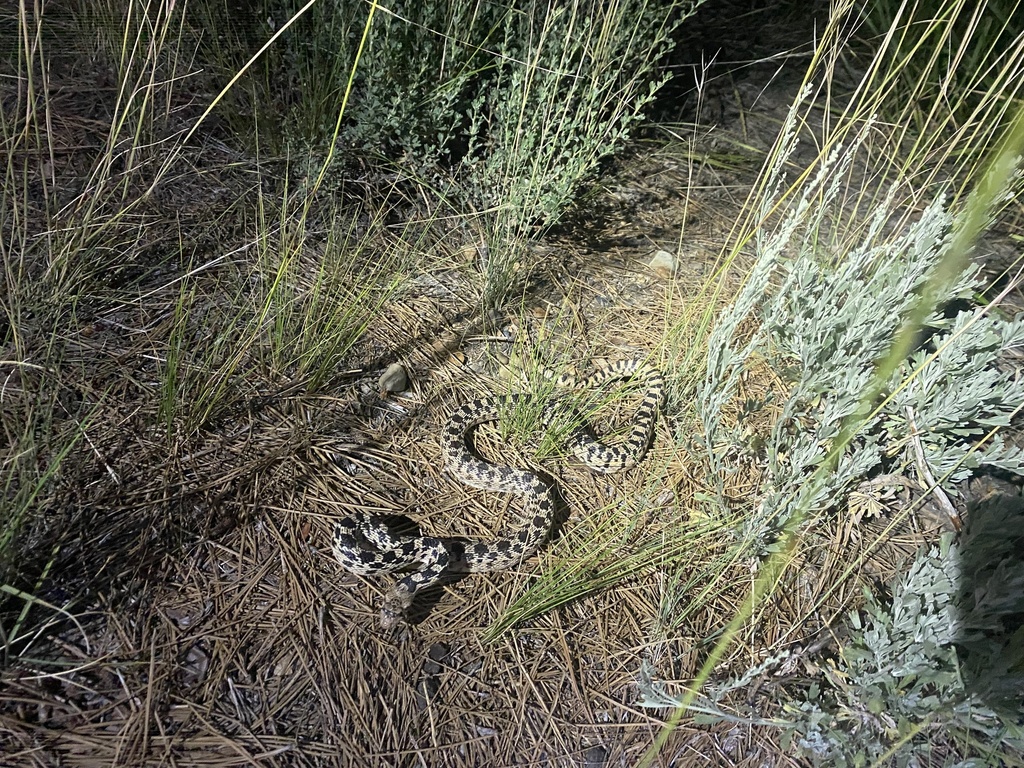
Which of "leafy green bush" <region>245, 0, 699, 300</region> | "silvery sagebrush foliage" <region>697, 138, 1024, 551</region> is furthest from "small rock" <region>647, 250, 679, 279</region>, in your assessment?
"silvery sagebrush foliage" <region>697, 138, 1024, 551</region>

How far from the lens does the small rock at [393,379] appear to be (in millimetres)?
2992

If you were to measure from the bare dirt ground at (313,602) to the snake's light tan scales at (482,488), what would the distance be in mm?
65

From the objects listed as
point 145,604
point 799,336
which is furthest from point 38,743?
point 799,336

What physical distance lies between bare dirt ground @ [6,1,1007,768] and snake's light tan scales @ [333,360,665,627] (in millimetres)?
65

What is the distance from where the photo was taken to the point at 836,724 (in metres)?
2.21

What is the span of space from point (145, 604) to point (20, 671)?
1.11 feet

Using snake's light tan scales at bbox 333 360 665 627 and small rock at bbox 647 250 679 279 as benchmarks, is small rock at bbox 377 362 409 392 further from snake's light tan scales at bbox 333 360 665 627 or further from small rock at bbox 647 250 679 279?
small rock at bbox 647 250 679 279

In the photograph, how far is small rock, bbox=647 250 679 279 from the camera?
3.76m

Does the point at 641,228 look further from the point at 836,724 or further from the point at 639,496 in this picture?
the point at 836,724

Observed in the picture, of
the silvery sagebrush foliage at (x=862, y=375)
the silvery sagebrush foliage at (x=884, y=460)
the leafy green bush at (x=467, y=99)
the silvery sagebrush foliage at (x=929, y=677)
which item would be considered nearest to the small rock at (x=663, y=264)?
the leafy green bush at (x=467, y=99)

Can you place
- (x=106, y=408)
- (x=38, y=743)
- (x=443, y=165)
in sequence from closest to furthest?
1. (x=38, y=743)
2. (x=106, y=408)
3. (x=443, y=165)

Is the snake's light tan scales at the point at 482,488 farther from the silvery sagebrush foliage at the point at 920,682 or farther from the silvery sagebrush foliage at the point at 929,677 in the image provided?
the silvery sagebrush foliage at the point at 929,677

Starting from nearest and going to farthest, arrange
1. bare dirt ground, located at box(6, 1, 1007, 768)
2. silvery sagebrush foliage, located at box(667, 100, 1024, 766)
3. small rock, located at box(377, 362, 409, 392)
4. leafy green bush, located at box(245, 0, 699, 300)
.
Answer: bare dirt ground, located at box(6, 1, 1007, 768)
silvery sagebrush foliage, located at box(667, 100, 1024, 766)
small rock, located at box(377, 362, 409, 392)
leafy green bush, located at box(245, 0, 699, 300)

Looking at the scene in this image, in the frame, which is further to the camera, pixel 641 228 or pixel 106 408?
pixel 641 228
